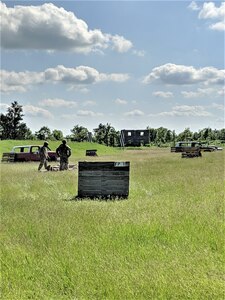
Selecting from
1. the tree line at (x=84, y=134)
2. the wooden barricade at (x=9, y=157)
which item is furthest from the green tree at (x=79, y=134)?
the wooden barricade at (x=9, y=157)

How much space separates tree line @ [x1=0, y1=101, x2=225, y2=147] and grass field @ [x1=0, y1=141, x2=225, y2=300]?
98787mm

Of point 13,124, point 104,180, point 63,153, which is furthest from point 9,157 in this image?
point 13,124

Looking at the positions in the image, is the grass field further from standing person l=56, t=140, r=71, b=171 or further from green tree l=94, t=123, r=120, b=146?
green tree l=94, t=123, r=120, b=146

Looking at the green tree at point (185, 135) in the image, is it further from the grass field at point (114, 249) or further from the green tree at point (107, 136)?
the grass field at point (114, 249)

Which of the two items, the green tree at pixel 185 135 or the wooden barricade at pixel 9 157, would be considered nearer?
the wooden barricade at pixel 9 157

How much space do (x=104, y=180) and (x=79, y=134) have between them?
367 feet

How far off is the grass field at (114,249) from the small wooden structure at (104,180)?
1307 millimetres

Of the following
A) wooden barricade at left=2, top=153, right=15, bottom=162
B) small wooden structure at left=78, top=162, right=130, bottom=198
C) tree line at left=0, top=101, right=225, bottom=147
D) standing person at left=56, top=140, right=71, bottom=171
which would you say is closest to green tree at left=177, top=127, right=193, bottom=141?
tree line at left=0, top=101, right=225, bottom=147

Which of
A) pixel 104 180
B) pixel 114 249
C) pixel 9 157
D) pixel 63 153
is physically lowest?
pixel 114 249

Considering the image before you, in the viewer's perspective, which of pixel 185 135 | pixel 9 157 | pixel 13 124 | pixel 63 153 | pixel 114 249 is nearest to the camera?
pixel 114 249

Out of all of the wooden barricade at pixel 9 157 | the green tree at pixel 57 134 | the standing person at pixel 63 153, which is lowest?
the wooden barricade at pixel 9 157

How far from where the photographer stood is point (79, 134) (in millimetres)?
123938

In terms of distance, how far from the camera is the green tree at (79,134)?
121500 mm

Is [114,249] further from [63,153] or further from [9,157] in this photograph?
[9,157]
